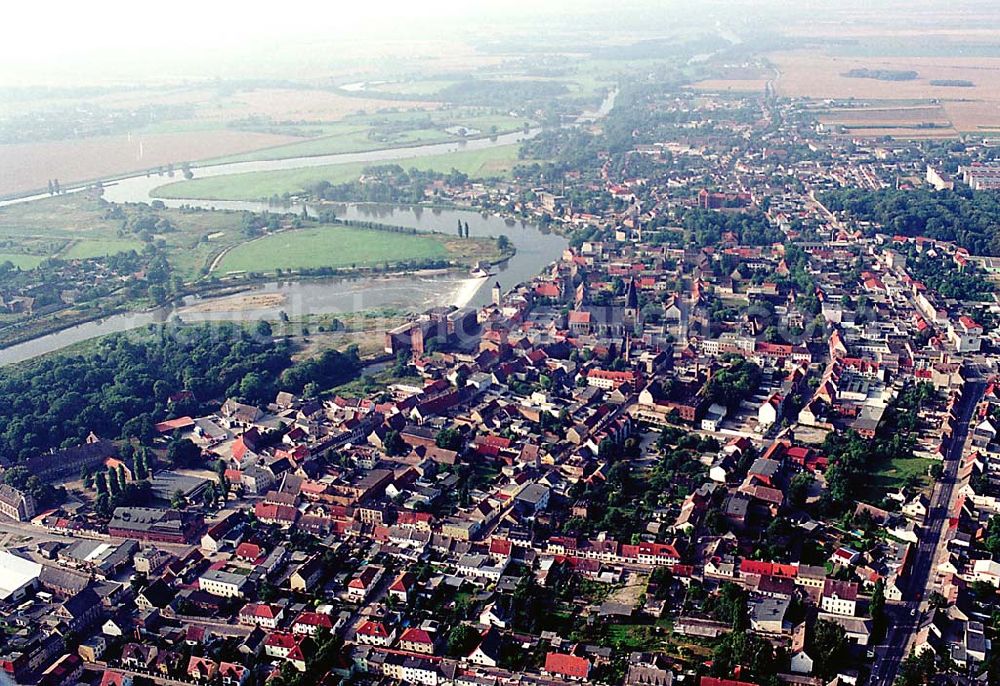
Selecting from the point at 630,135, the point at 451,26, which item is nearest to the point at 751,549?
the point at 630,135

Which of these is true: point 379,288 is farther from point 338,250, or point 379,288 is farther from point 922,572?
point 922,572

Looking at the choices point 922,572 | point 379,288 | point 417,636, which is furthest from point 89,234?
point 922,572

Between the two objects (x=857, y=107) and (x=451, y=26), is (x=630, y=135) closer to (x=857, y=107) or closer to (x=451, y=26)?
(x=857, y=107)

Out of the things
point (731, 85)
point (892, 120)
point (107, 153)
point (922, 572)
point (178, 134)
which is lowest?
point (922, 572)

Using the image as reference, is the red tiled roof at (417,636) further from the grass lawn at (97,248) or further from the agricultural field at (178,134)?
the agricultural field at (178,134)

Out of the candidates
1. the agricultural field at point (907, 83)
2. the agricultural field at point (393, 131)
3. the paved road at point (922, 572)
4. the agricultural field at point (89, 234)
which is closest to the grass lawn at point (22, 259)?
the agricultural field at point (89, 234)

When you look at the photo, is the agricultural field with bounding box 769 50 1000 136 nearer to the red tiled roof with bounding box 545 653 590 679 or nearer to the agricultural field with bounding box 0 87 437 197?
the agricultural field with bounding box 0 87 437 197

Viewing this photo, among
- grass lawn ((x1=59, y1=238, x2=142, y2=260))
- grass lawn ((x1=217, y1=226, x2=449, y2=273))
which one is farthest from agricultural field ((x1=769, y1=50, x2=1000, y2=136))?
grass lawn ((x1=59, y1=238, x2=142, y2=260))
